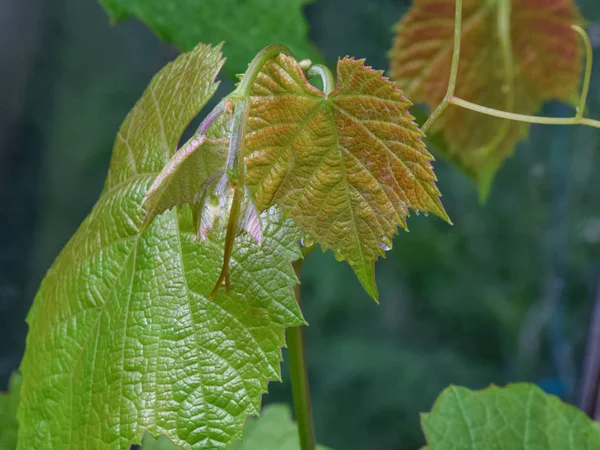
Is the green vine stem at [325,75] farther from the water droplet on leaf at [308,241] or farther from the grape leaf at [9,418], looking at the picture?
the grape leaf at [9,418]

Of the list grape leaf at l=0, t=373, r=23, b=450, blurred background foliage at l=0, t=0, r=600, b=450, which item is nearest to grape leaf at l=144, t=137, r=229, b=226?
grape leaf at l=0, t=373, r=23, b=450

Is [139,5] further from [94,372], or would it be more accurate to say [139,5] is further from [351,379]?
[351,379]

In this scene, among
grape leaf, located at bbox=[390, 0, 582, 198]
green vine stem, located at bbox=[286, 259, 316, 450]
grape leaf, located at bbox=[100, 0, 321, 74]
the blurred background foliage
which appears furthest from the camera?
the blurred background foliage

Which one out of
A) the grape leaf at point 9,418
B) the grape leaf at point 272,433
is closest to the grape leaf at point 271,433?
the grape leaf at point 272,433

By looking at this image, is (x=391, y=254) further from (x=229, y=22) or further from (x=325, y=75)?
(x=325, y=75)

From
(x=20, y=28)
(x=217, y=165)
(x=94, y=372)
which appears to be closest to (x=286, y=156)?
(x=217, y=165)

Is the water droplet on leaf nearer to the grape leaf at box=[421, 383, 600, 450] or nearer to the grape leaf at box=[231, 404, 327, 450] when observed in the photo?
the grape leaf at box=[421, 383, 600, 450]

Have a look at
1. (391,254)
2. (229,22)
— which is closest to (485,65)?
(229,22)
